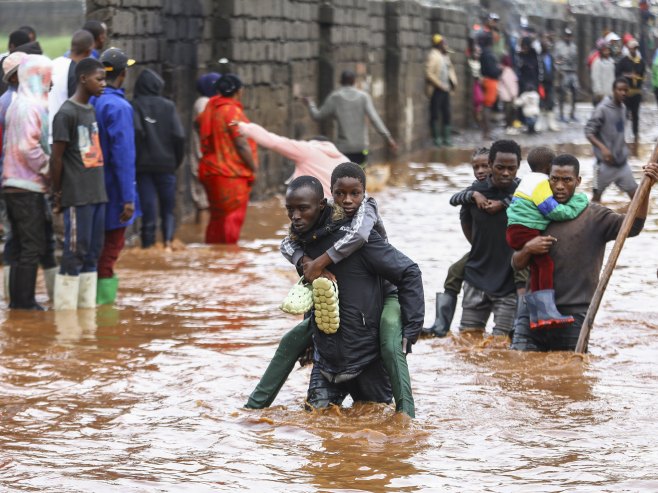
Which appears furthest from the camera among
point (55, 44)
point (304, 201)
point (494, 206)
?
point (55, 44)

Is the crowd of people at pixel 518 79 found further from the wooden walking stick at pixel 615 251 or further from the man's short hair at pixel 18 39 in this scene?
the wooden walking stick at pixel 615 251

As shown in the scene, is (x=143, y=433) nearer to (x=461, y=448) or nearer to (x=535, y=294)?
(x=461, y=448)

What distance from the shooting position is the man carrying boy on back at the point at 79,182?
920 centimetres

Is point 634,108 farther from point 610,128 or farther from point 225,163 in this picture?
point 225,163

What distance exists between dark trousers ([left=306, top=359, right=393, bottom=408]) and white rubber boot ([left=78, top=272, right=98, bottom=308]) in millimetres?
3431

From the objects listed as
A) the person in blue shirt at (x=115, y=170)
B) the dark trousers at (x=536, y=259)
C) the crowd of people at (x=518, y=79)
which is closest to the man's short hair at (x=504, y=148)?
the dark trousers at (x=536, y=259)

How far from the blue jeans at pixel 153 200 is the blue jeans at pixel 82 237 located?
259cm

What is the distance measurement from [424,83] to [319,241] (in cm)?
1935

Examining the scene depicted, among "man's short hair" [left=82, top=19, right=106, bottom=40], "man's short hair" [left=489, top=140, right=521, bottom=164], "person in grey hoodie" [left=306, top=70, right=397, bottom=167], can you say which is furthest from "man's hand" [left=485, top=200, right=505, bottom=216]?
"person in grey hoodie" [left=306, top=70, right=397, bottom=167]

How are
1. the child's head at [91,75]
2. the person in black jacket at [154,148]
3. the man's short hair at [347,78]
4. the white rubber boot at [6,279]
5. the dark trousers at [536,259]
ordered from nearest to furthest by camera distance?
the dark trousers at [536,259], the child's head at [91,75], the white rubber boot at [6,279], the person in black jacket at [154,148], the man's short hair at [347,78]

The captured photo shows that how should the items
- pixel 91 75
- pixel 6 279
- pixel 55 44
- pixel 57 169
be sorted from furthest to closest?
pixel 55 44, pixel 6 279, pixel 57 169, pixel 91 75

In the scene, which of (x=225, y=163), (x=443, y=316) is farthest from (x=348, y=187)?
(x=225, y=163)

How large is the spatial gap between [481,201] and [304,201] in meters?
2.22

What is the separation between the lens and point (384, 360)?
21.5 feet
